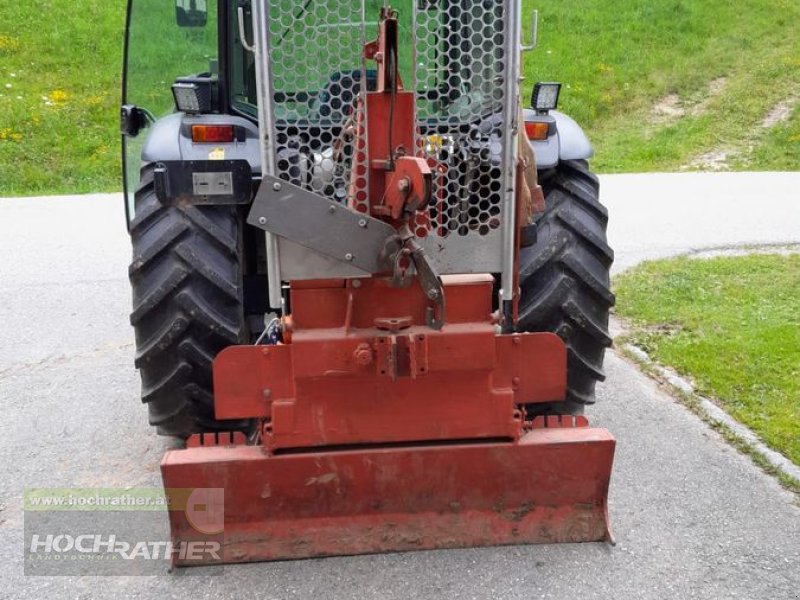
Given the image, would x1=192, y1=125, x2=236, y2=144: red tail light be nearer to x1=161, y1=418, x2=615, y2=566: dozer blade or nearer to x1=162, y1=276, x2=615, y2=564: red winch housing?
x1=162, y1=276, x2=615, y2=564: red winch housing

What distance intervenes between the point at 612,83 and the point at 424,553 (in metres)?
16.3

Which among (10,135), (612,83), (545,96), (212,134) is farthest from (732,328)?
(612,83)

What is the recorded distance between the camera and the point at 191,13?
4.11m

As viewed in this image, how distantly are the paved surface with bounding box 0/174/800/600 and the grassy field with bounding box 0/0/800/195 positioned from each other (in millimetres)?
7612

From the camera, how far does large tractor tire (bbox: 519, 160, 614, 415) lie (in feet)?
11.5

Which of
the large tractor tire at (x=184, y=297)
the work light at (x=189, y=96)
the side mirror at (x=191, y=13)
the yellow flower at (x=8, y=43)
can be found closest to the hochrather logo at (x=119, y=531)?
the large tractor tire at (x=184, y=297)

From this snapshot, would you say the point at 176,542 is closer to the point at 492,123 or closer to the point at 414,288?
the point at 414,288

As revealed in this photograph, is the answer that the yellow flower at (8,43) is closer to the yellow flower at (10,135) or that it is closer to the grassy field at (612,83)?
the grassy field at (612,83)

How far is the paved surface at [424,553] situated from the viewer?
3.05 meters

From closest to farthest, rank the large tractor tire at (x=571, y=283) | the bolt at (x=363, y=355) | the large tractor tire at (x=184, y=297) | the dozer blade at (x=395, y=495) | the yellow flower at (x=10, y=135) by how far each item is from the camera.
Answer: the bolt at (x=363, y=355)
the dozer blade at (x=395, y=495)
the large tractor tire at (x=184, y=297)
the large tractor tire at (x=571, y=283)
the yellow flower at (x=10, y=135)

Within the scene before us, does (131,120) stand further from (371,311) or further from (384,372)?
(384,372)

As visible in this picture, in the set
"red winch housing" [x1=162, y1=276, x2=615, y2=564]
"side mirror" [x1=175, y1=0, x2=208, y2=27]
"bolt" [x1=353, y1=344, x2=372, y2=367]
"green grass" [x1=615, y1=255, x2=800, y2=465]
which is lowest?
"green grass" [x1=615, y1=255, x2=800, y2=465]

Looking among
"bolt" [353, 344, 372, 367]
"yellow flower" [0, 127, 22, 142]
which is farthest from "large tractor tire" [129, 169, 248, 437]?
"yellow flower" [0, 127, 22, 142]

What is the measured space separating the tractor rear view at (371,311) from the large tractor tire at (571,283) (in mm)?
82
